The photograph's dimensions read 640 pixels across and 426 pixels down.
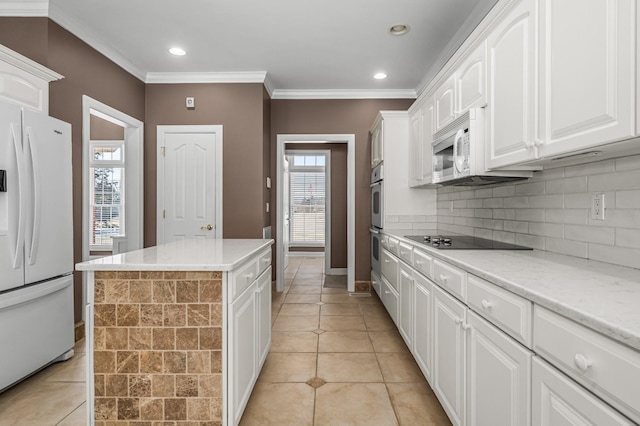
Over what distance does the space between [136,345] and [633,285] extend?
1949 mm

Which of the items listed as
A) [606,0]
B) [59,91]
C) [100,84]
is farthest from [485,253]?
[100,84]

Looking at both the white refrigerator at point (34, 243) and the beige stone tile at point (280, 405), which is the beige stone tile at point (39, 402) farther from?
the beige stone tile at point (280, 405)

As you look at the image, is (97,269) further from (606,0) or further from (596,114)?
(606,0)

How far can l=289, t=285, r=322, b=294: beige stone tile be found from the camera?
15.5 ft

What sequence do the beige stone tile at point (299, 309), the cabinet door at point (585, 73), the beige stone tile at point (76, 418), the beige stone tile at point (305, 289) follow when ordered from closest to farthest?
the cabinet door at point (585, 73) < the beige stone tile at point (76, 418) < the beige stone tile at point (299, 309) < the beige stone tile at point (305, 289)

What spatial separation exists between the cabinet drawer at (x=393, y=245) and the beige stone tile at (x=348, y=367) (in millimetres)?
911

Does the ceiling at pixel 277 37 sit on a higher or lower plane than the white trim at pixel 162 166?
higher

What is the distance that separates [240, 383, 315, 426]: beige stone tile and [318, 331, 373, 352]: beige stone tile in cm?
63

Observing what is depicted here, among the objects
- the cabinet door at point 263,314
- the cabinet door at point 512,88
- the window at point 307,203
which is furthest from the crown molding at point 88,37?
the window at point 307,203

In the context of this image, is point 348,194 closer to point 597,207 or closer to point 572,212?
point 572,212

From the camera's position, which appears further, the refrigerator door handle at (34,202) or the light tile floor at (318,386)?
the refrigerator door handle at (34,202)

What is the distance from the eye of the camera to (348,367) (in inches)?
98.5

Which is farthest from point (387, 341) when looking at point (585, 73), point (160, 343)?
point (585, 73)

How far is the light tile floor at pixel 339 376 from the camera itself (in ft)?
6.33
